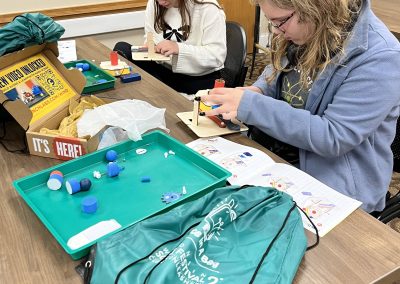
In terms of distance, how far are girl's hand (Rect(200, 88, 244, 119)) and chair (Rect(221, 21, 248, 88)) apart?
0.66 m

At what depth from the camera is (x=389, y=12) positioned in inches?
102

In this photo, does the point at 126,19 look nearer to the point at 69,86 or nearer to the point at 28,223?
the point at 69,86

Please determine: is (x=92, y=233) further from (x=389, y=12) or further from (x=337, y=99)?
(x=389, y=12)

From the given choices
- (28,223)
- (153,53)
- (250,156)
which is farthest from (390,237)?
(153,53)

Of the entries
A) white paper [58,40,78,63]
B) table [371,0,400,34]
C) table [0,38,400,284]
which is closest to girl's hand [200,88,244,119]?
table [0,38,400,284]

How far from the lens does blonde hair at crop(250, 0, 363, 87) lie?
0.96 metres

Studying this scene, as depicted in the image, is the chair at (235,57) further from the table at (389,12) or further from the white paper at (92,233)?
the white paper at (92,233)

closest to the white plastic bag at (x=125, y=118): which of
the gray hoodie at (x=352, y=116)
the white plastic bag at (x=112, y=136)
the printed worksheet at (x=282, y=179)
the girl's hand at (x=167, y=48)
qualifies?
the white plastic bag at (x=112, y=136)

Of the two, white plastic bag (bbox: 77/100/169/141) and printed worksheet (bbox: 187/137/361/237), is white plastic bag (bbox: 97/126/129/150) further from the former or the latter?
printed worksheet (bbox: 187/137/361/237)

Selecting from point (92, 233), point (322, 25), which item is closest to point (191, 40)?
point (322, 25)

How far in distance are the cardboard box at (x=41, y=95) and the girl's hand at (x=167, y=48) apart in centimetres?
54

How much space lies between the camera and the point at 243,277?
2.19ft

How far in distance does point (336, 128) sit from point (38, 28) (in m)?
0.90

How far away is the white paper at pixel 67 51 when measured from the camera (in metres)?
1.71
